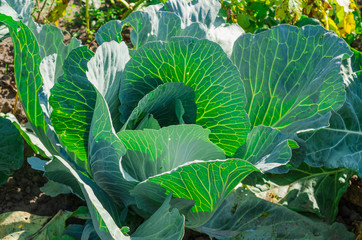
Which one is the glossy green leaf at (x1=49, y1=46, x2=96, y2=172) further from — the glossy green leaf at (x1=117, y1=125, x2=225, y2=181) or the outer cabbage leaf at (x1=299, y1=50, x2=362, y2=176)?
the outer cabbage leaf at (x1=299, y1=50, x2=362, y2=176)

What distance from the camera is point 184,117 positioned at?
1851 millimetres

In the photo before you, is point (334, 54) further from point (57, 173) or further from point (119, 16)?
point (119, 16)

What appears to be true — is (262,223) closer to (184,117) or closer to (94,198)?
(184,117)

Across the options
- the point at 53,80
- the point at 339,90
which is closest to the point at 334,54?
the point at 339,90

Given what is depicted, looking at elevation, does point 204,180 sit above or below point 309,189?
above

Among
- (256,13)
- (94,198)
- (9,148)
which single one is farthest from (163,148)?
(256,13)

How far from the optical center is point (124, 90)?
5.83 ft

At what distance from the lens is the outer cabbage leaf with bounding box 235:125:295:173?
5.24ft

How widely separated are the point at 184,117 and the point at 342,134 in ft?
2.68

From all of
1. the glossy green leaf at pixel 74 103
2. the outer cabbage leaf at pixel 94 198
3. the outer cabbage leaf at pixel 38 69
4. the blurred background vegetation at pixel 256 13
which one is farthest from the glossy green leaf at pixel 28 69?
the blurred background vegetation at pixel 256 13

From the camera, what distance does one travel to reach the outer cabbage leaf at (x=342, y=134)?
213cm

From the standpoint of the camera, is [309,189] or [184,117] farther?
[309,189]

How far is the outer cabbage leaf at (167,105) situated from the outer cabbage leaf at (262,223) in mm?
485

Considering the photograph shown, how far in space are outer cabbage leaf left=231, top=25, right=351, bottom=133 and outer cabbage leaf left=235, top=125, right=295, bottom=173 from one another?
0.68 ft
